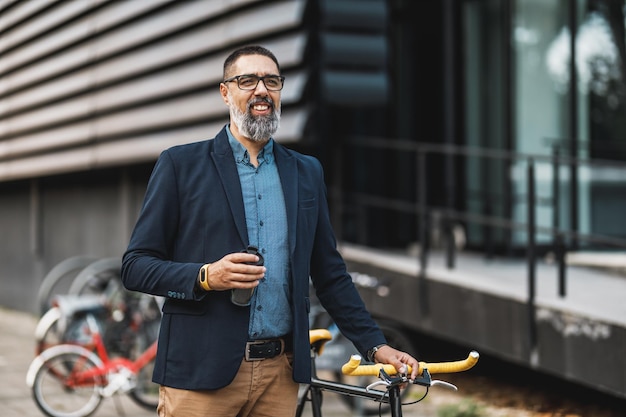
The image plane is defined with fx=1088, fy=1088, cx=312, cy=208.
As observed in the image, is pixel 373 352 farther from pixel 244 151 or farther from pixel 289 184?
pixel 244 151

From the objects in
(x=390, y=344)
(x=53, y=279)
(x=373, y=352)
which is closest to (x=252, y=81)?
(x=373, y=352)

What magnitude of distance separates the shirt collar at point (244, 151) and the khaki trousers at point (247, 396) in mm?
631

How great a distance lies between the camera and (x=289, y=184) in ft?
11.4

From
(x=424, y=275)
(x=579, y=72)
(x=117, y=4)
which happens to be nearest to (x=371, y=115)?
(x=424, y=275)

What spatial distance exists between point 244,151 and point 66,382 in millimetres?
4661

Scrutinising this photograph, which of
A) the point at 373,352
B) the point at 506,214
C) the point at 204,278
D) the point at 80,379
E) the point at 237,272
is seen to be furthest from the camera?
the point at 506,214

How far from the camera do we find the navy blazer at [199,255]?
327 centimetres

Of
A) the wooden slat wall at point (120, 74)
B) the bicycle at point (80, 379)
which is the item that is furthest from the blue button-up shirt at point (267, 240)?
the wooden slat wall at point (120, 74)

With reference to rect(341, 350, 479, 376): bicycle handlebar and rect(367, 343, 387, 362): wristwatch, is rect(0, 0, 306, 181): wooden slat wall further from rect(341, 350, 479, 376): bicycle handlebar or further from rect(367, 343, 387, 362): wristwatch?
rect(341, 350, 479, 376): bicycle handlebar

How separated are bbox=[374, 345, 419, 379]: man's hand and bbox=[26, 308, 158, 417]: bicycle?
→ 4643 mm

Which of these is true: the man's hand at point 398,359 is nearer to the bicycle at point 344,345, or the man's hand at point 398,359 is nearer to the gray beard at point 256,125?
the gray beard at point 256,125

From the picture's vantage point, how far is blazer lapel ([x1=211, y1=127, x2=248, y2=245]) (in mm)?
3320

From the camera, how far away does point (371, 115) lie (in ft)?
31.8

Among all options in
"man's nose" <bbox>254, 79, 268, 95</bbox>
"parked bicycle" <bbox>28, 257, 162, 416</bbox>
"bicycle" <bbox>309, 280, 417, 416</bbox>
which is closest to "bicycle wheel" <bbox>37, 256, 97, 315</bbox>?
"parked bicycle" <bbox>28, 257, 162, 416</bbox>
